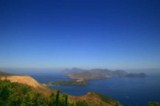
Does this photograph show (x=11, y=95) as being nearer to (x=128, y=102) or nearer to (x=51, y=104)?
(x=51, y=104)

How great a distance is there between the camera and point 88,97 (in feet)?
506

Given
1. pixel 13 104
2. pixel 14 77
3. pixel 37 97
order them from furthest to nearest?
1. pixel 14 77
2. pixel 37 97
3. pixel 13 104

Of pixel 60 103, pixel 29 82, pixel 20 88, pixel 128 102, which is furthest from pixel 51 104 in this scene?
pixel 128 102

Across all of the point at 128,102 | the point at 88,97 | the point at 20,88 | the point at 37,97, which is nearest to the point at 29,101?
the point at 37,97

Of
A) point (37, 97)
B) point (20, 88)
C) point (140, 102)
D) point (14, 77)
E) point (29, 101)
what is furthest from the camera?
point (140, 102)

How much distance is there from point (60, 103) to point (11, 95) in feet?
85.9

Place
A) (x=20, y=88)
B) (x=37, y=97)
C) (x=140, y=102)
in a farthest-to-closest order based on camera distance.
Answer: (x=140, y=102) → (x=20, y=88) → (x=37, y=97)

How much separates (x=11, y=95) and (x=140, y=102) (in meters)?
138

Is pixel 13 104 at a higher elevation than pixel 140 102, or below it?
higher

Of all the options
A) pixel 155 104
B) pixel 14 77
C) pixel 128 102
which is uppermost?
pixel 14 77

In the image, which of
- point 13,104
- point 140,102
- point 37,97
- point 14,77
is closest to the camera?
point 13,104

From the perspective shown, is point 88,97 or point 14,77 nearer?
point 88,97

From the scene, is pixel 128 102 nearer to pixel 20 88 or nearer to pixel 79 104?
pixel 79 104

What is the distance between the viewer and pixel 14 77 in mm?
166875
